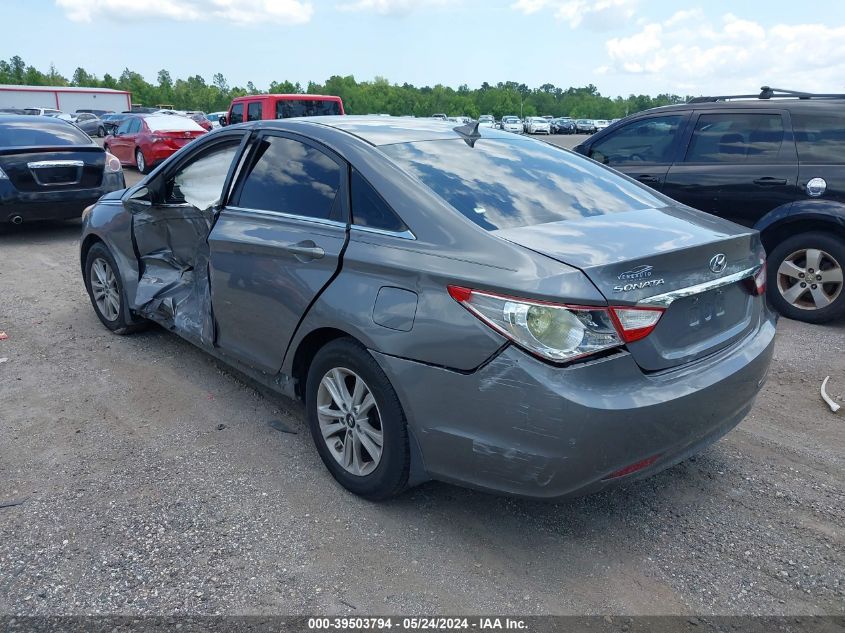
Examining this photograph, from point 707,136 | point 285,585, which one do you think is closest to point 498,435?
point 285,585

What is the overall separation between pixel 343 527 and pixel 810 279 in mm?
4757

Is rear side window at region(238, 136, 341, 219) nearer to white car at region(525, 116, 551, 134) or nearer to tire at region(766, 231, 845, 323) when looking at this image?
tire at region(766, 231, 845, 323)

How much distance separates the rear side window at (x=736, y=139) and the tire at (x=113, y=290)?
5183mm

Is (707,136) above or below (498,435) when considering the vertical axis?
above

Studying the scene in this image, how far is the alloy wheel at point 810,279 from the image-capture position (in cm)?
571

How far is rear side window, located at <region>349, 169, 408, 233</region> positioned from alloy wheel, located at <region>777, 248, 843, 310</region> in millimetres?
4346

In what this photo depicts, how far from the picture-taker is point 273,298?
346 cm

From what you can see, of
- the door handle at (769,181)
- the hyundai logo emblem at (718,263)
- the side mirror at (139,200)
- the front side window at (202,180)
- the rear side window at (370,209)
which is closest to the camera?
the hyundai logo emblem at (718,263)

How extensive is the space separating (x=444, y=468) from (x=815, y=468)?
6.73 ft

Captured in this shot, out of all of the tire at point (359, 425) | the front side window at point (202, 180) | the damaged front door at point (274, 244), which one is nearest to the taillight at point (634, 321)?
the tire at point (359, 425)

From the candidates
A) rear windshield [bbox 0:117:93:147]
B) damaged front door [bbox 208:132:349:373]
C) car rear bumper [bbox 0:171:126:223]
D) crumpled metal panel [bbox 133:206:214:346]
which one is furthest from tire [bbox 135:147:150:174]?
damaged front door [bbox 208:132:349:373]

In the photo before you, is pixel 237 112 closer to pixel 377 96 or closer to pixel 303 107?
pixel 303 107

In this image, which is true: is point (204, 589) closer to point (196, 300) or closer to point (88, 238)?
point (196, 300)

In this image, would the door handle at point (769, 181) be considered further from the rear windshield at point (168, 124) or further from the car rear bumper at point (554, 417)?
the rear windshield at point (168, 124)
